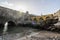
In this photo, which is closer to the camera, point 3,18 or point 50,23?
point 50,23

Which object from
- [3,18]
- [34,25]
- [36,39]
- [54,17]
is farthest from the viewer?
[3,18]

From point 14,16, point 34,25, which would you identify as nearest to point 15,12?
point 14,16

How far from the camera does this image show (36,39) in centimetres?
409

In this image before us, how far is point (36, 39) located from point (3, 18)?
520cm

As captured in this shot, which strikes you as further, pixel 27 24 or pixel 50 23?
pixel 27 24

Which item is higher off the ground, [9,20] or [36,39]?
[9,20]

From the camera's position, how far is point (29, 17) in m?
8.57

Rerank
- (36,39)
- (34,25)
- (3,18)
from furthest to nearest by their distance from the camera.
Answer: (3,18) < (34,25) < (36,39)

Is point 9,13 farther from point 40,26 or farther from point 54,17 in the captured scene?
point 54,17

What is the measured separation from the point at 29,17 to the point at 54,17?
1770mm

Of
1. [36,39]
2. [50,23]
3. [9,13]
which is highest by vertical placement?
[9,13]

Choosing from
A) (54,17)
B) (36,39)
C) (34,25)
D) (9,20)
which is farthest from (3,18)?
(36,39)

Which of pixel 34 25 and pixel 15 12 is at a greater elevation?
pixel 15 12

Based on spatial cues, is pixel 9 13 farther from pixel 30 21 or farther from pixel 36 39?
pixel 36 39
